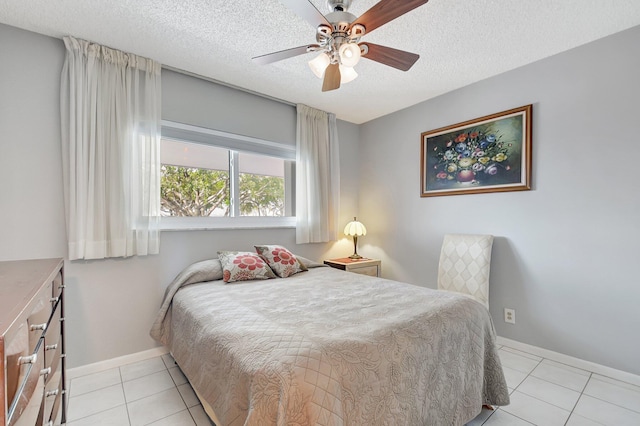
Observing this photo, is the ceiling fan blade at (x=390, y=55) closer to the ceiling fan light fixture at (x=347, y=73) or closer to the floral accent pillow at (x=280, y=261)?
the ceiling fan light fixture at (x=347, y=73)

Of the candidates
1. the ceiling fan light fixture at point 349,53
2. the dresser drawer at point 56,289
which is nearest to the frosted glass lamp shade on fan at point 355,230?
the ceiling fan light fixture at point 349,53

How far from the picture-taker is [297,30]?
204 cm

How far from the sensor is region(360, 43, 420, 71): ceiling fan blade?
172cm

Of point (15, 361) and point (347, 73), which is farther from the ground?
point (347, 73)

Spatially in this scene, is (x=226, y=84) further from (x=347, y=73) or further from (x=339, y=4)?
(x=339, y=4)

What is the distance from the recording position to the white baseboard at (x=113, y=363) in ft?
7.03

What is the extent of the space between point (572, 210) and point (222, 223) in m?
3.11

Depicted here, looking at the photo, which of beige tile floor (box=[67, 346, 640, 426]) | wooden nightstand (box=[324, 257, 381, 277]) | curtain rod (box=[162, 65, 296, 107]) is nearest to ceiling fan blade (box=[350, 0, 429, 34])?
curtain rod (box=[162, 65, 296, 107])

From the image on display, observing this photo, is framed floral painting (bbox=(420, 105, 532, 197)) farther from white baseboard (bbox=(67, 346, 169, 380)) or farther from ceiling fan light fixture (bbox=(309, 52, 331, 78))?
white baseboard (bbox=(67, 346, 169, 380))

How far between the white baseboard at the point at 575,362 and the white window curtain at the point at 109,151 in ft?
10.9

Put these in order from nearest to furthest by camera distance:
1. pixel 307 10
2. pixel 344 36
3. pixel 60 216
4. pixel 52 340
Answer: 1. pixel 52 340
2. pixel 307 10
3. pixel 344 36
4. pixel 60 216

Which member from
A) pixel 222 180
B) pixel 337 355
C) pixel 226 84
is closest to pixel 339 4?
pixel 226 84

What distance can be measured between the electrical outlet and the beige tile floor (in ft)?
1.23

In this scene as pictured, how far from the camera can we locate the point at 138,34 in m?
2.09
